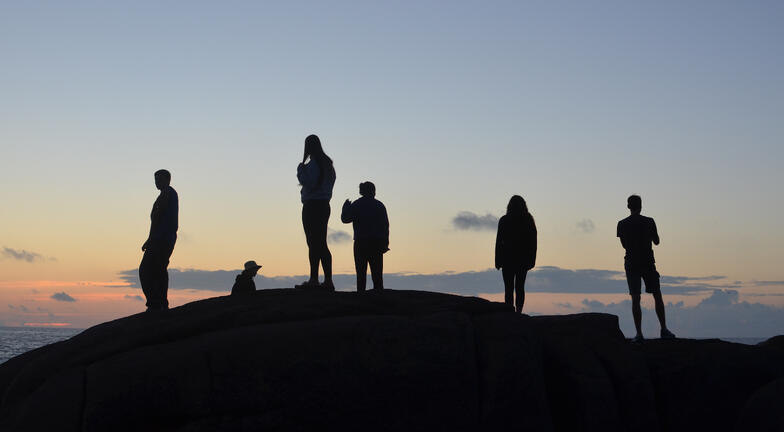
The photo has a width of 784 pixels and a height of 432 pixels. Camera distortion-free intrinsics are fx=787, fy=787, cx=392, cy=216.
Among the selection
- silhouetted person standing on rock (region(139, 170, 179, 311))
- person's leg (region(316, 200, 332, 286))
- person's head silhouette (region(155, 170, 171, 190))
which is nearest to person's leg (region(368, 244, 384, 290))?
person's leg (region(316, 200, 332, 286))

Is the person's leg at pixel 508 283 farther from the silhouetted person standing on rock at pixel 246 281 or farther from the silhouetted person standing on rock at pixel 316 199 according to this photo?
the silhouetted person standing on rock at pixel 246 281

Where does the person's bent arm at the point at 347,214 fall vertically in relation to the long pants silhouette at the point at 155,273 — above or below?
above

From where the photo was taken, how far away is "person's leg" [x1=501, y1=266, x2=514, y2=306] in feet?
55.8

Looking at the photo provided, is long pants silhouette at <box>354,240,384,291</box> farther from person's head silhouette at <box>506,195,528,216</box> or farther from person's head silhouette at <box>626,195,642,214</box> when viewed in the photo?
person's head silhouette at <box>626,195,642,214</box>

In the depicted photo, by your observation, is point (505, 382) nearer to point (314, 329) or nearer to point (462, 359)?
point (462, 359)

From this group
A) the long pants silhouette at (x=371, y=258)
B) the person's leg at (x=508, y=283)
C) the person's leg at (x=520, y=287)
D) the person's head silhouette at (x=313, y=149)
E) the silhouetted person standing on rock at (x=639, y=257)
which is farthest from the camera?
the silhouetted person standing on rock at (x=639, y=257)

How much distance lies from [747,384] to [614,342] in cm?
261

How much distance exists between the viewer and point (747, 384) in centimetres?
1521

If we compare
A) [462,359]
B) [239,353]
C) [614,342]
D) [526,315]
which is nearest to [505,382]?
[462,359]

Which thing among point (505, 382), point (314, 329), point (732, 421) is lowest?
point (732, 421)

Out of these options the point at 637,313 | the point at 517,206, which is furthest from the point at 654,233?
the point at 517,206

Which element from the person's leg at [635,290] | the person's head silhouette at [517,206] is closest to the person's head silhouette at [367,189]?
the person's head silhouette at [517,206]

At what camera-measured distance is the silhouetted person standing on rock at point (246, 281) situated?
55.5 feet

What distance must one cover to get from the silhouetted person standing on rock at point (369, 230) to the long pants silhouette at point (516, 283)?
2687 mm
